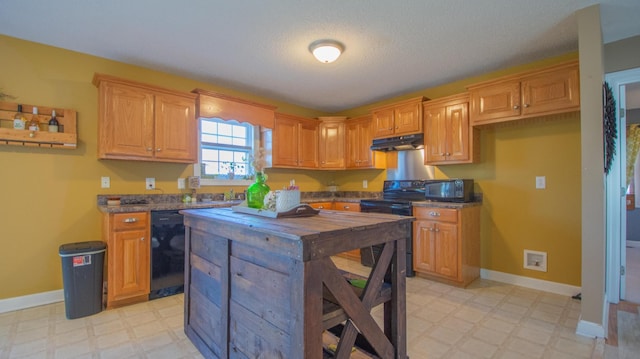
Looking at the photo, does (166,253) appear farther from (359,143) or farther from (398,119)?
(398,119)

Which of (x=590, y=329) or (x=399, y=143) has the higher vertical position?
(x=399, y=143)

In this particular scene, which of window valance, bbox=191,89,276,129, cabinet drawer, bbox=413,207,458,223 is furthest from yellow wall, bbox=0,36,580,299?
cabinet drawer, bbox=413,207,458,223

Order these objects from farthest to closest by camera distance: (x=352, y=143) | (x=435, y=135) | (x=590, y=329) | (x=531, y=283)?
(x=352, y=143) → (x=435, y=135) → (x=531, y=283) → (x=590, y=329)

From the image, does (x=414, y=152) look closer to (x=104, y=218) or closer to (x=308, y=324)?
(x=308, y=324)

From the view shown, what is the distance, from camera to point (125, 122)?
9.71ft

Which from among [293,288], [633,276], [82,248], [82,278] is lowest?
[633,276]

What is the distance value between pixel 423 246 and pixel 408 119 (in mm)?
1662

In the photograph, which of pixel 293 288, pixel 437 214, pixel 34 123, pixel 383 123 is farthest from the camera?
pixel 383 123

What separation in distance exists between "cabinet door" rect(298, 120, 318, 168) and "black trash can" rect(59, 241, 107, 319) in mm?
2771

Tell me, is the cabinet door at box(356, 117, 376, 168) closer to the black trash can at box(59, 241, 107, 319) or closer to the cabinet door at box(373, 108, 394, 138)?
the cabinet door at box(373, 108, 394, 138)

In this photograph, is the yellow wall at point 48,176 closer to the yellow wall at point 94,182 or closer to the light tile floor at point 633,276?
the yellow wall at point 94,182

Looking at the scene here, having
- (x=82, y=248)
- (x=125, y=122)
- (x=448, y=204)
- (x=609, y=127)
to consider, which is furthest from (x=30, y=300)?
(x=609, y=127)

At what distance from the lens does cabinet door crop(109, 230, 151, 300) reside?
8.75 feet

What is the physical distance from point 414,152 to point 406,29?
1.98 metres
